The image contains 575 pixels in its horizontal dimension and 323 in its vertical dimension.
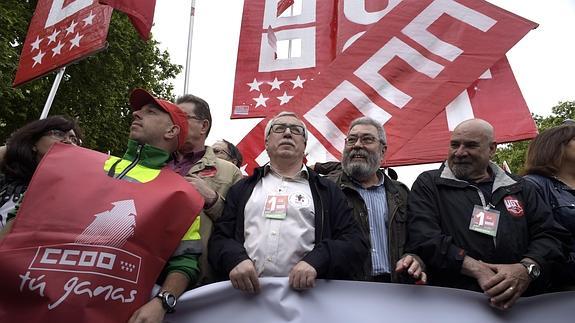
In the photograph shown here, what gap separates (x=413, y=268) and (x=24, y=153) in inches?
84.5

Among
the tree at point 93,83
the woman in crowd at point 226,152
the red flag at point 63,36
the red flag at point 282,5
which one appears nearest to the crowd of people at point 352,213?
the woman in crowd at point 226,152

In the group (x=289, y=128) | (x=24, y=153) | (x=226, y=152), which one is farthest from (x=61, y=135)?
(x=289, y=128)

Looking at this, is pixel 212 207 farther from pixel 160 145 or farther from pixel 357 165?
pixel 357 165

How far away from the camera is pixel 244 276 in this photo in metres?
2.21

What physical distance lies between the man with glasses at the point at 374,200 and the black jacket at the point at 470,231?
0.13 meters

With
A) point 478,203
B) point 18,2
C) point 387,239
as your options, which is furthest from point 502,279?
point 18,2

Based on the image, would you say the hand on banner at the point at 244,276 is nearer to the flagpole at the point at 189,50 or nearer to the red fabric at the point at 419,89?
the red fabric at the point at 419,89

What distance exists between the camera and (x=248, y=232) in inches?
98.0

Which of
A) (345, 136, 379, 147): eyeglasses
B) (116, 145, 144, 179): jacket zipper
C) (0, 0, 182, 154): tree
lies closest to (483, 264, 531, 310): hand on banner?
(345, 136, 379, 147): eyeglasses

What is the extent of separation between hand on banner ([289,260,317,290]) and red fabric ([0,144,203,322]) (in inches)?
19.6

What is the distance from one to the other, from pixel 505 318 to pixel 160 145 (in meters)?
1.80

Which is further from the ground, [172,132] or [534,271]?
[172,132]

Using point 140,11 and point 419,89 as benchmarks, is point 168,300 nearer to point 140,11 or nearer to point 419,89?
point 419,89

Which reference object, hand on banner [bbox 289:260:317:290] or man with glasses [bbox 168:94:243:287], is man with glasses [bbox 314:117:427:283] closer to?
hand on banner [bbox 289:260:317:290]
